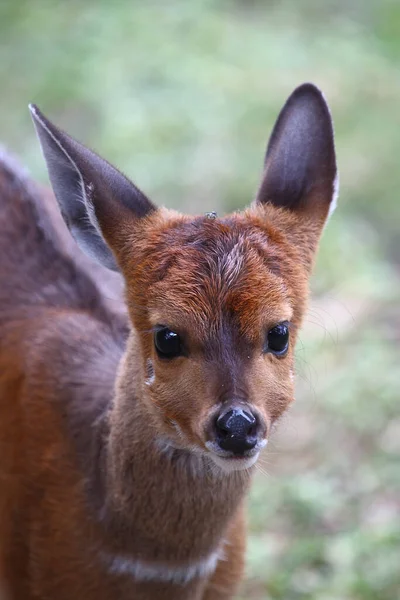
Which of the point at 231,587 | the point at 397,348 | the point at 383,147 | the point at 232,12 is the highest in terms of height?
the point at 232,12

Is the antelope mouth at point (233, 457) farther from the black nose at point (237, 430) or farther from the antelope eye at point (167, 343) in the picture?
the antelope eye at point (167, 343)

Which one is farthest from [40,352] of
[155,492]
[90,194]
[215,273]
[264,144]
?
[264,144]

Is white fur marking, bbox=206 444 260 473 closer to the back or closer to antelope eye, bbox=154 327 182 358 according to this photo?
antelope eye, bbox=154 327 182 358

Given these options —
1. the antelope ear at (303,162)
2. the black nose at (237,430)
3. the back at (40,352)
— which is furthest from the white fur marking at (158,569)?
the antelope ear at (303,162)

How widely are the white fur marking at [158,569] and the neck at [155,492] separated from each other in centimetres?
3

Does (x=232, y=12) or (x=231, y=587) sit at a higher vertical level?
(x=232, y=12)

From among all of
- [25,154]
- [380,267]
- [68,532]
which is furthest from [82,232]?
[25,154]

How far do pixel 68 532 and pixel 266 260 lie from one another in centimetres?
148

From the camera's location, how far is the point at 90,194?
395 centimetres

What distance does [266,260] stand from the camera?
3.84 metres

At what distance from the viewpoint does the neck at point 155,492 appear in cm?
405

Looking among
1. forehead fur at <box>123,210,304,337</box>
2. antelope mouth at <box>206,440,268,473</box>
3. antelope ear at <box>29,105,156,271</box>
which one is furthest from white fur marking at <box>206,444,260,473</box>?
antelope ear at <box>29,105,156,271</box>

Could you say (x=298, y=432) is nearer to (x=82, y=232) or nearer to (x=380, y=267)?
(x=380, y=267)

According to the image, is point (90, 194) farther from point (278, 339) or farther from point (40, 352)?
point (40, 352)
